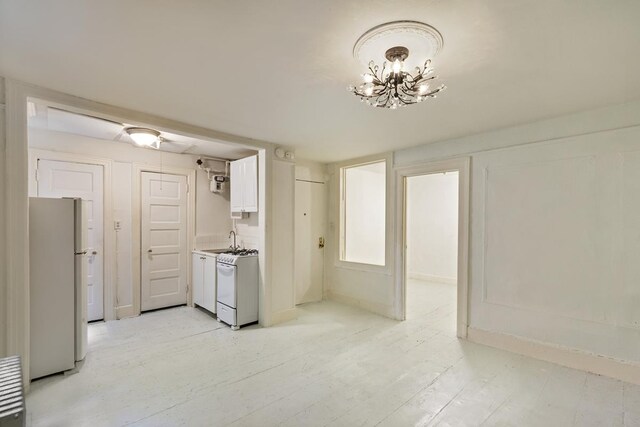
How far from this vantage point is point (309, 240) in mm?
4895

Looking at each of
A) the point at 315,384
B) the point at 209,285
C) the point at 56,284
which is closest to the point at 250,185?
the point at 209,285

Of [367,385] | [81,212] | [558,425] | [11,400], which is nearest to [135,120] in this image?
[81,212]

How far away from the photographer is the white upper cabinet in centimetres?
399

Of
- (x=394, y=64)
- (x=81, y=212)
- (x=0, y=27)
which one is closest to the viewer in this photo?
(x=0, y=27)

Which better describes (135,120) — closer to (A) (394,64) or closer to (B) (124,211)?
(B) (124,211)

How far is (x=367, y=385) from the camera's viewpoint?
2404mm

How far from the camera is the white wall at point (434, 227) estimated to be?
6359 mm

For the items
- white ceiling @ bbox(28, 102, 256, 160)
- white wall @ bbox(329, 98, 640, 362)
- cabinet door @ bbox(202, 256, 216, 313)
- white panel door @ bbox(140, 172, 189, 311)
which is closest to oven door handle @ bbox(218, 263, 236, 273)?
cabinet door @ bbox(202, 256, 216, 313)

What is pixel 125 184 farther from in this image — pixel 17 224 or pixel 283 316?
pixel 283 316

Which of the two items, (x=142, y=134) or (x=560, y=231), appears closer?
(x=560, y=231)

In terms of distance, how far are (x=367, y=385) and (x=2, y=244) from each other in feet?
10.0

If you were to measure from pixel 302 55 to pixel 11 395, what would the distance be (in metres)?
2.25

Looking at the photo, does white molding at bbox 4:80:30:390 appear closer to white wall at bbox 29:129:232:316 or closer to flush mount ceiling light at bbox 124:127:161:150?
flush mount ceiling light at bbox 124:127:161:150

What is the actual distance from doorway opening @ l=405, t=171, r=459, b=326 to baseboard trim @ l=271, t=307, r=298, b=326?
2.65 m
